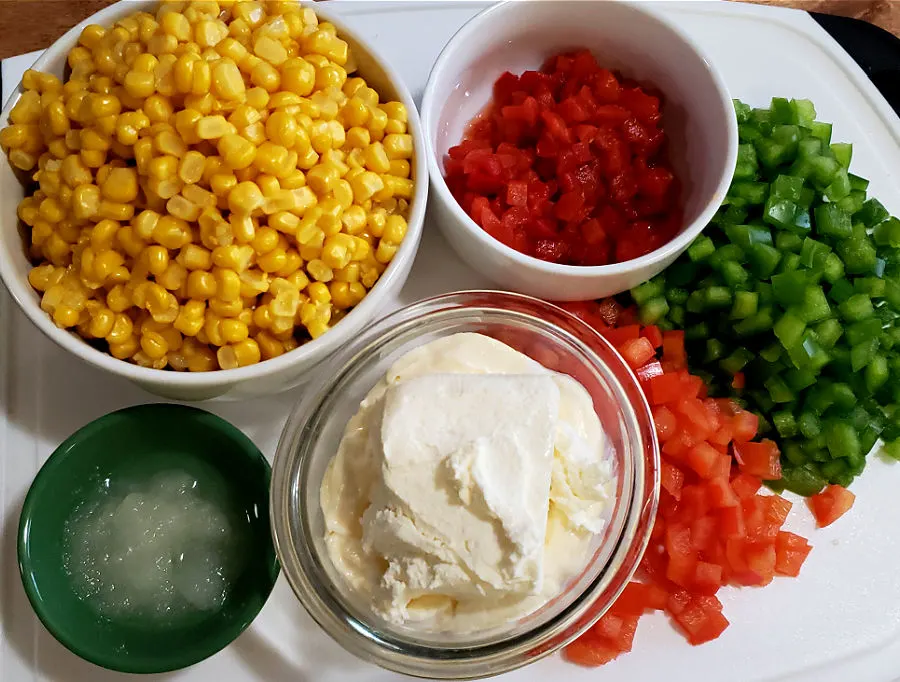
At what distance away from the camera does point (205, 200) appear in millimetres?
1486

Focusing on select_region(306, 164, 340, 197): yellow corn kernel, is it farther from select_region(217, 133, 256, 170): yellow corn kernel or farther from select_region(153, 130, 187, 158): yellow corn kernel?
select_region(153, 130, 187, 158): yellow corn kernel

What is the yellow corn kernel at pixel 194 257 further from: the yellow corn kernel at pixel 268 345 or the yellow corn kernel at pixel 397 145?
the yellow corn kernel at pixel 397 145

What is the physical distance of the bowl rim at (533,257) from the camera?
163 centimetres

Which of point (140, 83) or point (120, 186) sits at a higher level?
point (140, 83)

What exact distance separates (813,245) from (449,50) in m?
0.90

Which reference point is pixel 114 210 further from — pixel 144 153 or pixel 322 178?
pixel 322 178

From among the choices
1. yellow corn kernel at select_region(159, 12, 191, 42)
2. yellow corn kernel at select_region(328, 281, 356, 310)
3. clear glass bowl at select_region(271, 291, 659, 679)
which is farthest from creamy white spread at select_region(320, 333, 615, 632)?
yellow corn kernel at select_region(159, 12, 191, 42)

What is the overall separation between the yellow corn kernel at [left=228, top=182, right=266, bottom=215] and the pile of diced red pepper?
0.84 metres

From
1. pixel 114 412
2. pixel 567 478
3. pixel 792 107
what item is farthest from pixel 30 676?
pixel 792 107

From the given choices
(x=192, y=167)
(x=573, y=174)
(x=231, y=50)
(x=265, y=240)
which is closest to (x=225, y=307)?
(x=265, y=240)

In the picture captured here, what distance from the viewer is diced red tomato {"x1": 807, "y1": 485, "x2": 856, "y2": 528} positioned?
1.79 m

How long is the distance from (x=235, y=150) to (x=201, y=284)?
25cm

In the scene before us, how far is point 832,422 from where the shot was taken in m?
1.79

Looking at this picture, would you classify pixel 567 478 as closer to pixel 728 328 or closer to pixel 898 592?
pixel 728 328
